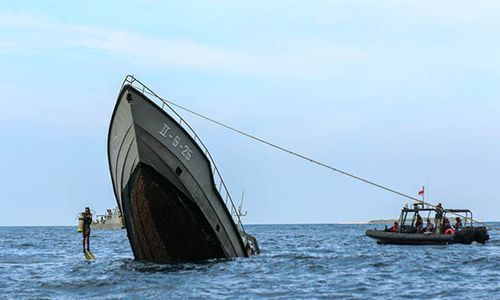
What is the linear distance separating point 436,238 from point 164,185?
21.2 metres

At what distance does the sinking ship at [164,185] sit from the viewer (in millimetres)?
21734

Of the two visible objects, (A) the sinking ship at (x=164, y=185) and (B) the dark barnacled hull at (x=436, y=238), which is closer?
(A) the sinking ship at (x=164, y=185)

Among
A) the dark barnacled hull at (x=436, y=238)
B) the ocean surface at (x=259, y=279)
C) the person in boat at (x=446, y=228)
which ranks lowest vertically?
the ocean surface at (x=259, y=279)

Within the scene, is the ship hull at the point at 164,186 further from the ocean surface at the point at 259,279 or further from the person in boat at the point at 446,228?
the person in boat at the point at 446,228

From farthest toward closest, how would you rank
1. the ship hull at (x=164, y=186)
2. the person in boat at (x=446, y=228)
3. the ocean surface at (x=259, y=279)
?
the person in boat at (x=446, y=228) → the ship hull at (x=164, y=186) → the ocean surface at (x=259, y=279)

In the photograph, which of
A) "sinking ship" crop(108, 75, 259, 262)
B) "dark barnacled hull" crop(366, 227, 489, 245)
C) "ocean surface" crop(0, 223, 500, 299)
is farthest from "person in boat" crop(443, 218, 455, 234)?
"sinking ship" crop(108, 75, 259, 262)

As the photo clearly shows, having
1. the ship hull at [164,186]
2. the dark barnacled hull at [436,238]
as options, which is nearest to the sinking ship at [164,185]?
the ship hull at [164,186]

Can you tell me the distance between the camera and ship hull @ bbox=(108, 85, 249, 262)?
71.3 ft

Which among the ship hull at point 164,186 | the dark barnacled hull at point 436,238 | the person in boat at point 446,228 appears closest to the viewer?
the ship hull at point 164,186

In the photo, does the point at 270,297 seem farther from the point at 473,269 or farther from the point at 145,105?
the point at 473,269

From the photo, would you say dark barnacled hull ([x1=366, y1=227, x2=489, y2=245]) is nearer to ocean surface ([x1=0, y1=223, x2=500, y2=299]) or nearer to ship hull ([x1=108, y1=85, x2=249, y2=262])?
ocean surface ([x1=0, y1=223, x2=500, y2=299])

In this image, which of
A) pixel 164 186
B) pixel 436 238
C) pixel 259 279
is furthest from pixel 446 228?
pixel 259 279

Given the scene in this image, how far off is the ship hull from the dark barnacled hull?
18221mm

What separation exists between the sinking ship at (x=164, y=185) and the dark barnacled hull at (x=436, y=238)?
18.2 meters
